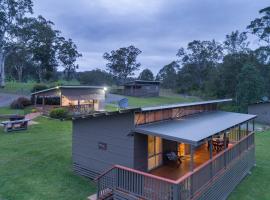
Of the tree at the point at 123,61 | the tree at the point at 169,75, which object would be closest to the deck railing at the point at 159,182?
the tree at the point at 169,75

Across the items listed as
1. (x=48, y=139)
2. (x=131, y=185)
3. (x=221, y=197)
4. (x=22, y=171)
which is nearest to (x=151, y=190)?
(x=131, y=185)

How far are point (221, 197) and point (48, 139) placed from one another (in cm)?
1242

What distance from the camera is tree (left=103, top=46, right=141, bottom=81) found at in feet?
273

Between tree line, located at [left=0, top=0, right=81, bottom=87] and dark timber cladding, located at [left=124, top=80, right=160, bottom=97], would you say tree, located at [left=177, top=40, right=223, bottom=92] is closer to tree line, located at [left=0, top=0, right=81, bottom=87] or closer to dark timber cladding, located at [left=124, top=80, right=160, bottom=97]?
dark timber cladding, located at [left=124, top=80, right=160, bottom=97]

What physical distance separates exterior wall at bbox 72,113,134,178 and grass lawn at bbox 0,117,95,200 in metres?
0.74

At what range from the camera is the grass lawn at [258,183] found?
11.2m

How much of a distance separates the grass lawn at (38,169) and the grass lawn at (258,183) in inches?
257

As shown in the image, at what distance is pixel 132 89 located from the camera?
5459cm

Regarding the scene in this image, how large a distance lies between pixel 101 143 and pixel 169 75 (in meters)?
78.1

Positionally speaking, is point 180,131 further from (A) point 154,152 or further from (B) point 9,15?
(B) point 9,15

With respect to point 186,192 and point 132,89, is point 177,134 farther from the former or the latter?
point 132,89

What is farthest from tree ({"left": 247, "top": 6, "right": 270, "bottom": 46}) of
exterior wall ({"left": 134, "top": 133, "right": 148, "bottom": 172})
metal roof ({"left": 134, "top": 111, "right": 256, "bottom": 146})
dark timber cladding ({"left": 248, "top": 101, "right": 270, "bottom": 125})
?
exterior wall ({"left": 134, "top": 133, "right": 148, "bottom": 172})

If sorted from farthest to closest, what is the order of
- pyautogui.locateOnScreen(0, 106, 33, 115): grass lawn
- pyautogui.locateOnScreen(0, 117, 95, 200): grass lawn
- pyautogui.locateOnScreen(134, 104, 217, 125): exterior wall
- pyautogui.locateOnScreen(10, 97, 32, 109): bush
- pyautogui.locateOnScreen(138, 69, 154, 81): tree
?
pyautogui.locateOnScreen(138, 69, 154, 81): tree → pyautogui.locateOnScreen(10, 97, 32, 109): bush → pyautogui.locateOnScreen(0, 106, 33, 115): grass lawn → pyautogui.locateOnScreen(0, 117, 95, 200): grass lawn → pyautogui.locateOnScreen(134, 104, 217, 125): exterior wall

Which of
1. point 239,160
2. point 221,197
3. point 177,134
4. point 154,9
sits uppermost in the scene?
point 154,9
